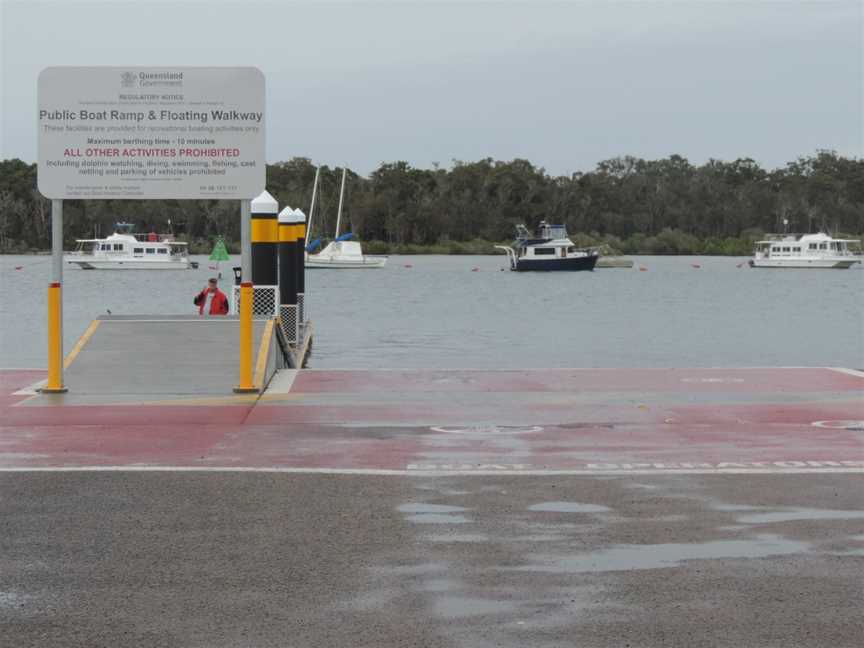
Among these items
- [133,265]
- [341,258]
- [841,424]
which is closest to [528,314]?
[841,424]

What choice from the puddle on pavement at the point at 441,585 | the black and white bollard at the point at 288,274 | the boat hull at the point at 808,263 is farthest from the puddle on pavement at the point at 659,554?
the boat hull at the point at 808,263

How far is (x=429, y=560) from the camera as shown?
841 cm

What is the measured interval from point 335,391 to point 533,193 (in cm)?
14631

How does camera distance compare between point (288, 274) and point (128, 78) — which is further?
point (288, 274)

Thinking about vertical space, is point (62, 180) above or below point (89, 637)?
above

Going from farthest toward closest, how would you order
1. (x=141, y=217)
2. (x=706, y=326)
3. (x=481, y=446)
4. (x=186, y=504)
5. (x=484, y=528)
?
(x=141, y=217)
(x=706, y=326)
(x=481, y=446)
(x=186, y=504)
(x=484, y=528)

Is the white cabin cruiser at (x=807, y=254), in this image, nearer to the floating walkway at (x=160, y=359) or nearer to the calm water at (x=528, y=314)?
the calm water at (x=528, y=314)

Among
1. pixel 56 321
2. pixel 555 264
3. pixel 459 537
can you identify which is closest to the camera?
pixel 459 537

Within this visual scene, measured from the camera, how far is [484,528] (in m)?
9.36

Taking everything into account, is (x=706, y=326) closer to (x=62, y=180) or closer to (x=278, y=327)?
(x=278, y=327)

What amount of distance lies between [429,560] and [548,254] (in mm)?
114326

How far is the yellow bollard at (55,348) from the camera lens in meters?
17.1

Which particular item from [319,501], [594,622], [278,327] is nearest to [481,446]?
[319,501]

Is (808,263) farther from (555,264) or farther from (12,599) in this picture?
(12,599)
